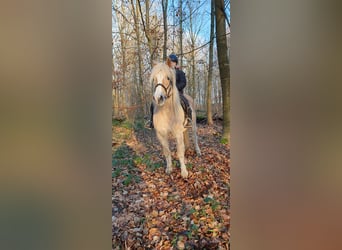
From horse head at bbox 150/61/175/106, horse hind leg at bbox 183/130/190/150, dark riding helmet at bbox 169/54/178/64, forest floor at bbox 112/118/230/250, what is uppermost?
dark riding helmet at bbox 169/54/178/64

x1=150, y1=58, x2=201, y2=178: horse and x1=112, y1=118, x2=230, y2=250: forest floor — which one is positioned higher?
x1=150, y1=58, x2=201, y2=178: horse

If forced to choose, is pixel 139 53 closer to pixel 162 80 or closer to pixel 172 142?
pixel 162 80

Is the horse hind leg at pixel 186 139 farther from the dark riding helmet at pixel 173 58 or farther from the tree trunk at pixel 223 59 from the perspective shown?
the dark riding helmet at pixel 173 58

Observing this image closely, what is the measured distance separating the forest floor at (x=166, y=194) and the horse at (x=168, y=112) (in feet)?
0.11

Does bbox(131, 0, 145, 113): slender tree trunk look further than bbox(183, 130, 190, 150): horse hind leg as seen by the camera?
No

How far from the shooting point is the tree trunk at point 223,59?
1.38m

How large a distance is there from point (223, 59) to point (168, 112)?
443 millimetres

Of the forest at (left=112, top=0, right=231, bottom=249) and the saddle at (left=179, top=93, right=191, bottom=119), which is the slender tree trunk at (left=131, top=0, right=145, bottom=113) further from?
the saddle at (left=179, top=93, right=191, bottom=119)

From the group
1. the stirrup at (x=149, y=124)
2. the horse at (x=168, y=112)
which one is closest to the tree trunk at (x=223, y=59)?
the horse at (x=168, y=112)

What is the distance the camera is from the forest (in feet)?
4.31

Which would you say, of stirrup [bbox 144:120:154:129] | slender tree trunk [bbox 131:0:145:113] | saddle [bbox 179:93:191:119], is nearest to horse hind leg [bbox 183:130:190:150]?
saddle [bbox 179:93:191:119]
